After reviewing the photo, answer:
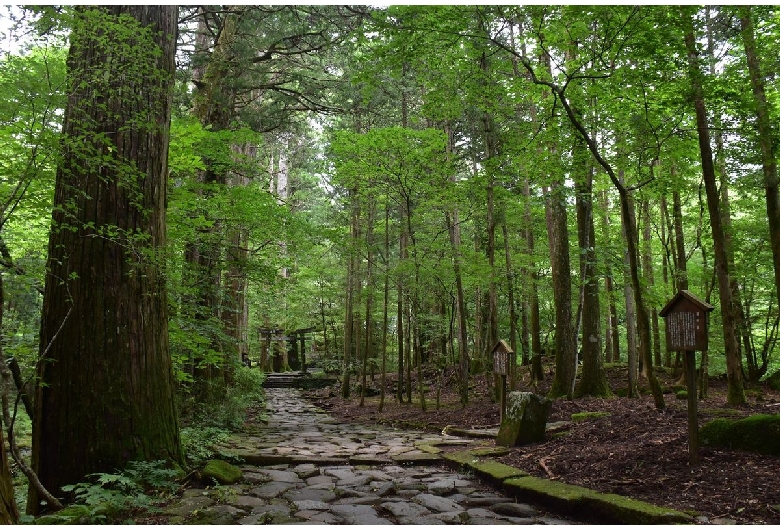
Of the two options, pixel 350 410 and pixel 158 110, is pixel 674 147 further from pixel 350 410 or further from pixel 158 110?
pixel 350 410

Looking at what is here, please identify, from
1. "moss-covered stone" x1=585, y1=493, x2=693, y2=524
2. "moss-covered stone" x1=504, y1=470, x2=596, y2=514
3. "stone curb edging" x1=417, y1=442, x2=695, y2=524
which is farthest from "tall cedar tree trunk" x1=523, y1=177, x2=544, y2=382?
"moss-covered stone" x1=585, y1=493, x2=693, y2=524

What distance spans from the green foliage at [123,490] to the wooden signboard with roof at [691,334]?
4.74 m

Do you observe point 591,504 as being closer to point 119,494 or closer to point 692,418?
point 692,418

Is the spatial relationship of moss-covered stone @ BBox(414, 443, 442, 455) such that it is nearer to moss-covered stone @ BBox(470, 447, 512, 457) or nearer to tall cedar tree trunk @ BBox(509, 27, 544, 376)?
moss-covered stone @ BBox(470, 447, 512, 457)

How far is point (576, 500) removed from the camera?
3.88m

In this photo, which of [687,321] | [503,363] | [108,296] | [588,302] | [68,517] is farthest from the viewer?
[588,302]

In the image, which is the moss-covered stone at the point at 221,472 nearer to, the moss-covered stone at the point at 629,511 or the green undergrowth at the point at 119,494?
the green undergrowth at the point at 119,494

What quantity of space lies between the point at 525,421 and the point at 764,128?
5.10 metres

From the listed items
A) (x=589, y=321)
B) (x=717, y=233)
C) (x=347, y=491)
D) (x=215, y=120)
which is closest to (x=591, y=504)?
(x=347, y=491)

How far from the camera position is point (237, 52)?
9.98m

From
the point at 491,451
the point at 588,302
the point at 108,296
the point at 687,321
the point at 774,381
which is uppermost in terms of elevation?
the point at 588,302

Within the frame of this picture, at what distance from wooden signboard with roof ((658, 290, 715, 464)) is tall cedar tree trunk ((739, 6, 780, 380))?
11.5 feet

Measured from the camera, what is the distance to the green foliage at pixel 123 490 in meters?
3.38

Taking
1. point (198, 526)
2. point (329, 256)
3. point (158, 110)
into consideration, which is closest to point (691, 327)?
point (198, 526)
